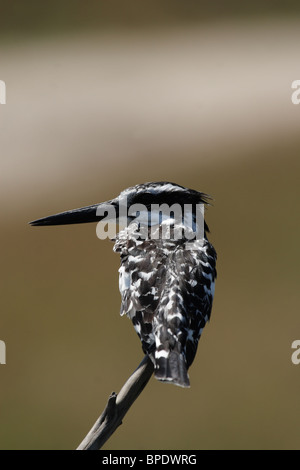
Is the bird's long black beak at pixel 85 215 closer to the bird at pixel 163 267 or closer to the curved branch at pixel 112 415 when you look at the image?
the bird at pixel 163 267

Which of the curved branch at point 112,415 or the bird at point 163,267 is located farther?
the bird at point 163,267

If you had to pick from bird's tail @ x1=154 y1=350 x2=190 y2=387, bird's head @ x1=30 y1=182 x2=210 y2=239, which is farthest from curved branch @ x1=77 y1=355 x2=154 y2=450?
bird's head @ x1=30 y1=182 x2=210 y2=239

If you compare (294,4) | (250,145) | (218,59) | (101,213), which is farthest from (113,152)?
(101,213)

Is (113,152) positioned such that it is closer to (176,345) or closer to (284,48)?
(284,48)

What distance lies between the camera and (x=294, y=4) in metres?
7.92

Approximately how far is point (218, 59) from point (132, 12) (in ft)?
3.90

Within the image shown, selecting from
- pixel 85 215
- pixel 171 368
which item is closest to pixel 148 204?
pixel 85 215

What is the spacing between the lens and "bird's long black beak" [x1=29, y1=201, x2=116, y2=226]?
1939 mm

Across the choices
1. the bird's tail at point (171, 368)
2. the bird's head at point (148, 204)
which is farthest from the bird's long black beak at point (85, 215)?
the bird's tail at point (171, 368)

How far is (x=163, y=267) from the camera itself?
5.48 feet

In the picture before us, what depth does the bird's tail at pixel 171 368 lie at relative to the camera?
1438 mm

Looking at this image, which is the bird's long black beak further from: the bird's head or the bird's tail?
the bird's tail

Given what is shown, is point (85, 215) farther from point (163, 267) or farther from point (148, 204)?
point (163, 267)

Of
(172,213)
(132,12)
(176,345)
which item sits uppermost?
(132,12)
